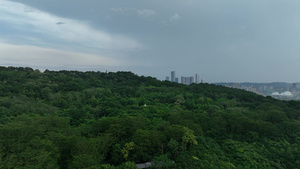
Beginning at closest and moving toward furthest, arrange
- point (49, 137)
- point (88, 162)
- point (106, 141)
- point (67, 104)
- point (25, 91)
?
point (88, 162) → point (49, 137) → point (106, 141) → point (67, 104) → point (25, 91)

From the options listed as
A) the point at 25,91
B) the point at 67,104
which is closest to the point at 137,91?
the point at 67,104

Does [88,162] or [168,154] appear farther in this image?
[168,154]

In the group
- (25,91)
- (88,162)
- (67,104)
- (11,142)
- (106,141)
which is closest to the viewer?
(88,162)

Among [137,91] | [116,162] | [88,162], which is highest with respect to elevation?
[137,91]

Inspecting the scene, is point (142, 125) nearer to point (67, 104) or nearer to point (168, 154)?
point (168, 154)

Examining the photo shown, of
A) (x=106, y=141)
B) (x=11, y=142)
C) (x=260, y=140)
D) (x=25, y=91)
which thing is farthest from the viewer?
(x=25, y=91)

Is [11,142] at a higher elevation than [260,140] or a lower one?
higher

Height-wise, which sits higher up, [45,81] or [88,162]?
[45,81]

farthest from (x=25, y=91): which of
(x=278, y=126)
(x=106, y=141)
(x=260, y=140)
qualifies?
(x=278, y=126)

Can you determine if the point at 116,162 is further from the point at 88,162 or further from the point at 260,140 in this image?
the point at 260,140
